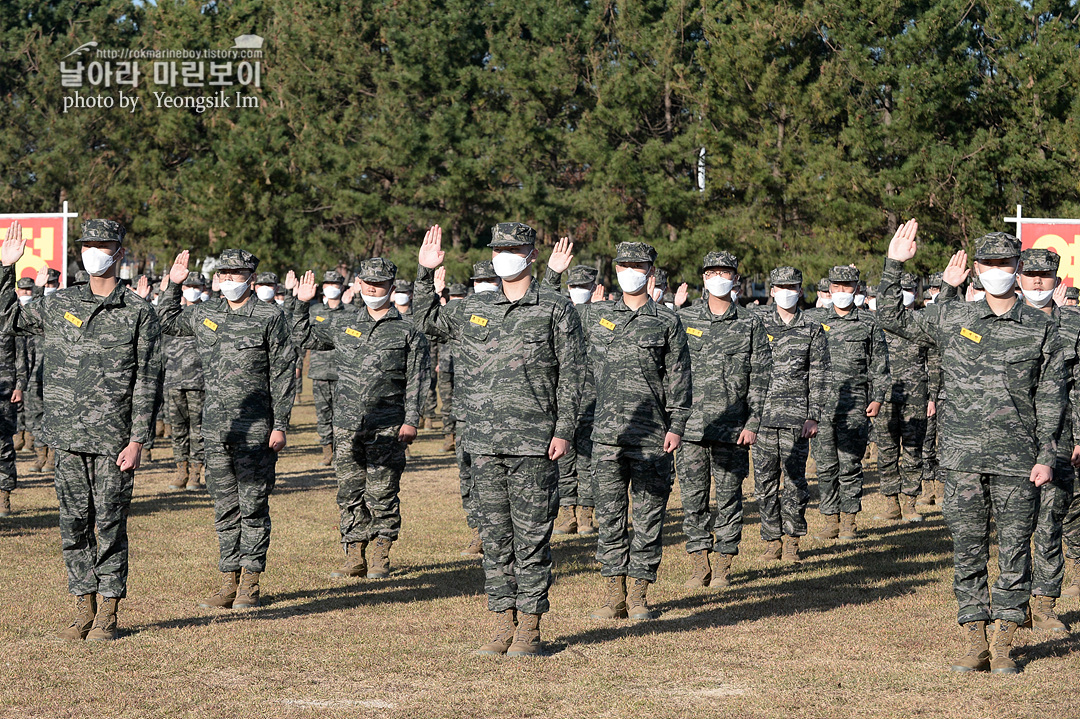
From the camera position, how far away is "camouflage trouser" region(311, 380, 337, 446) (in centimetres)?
1925

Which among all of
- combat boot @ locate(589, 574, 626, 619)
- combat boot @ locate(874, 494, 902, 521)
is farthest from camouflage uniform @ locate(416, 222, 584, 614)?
combat boot @ locate(874, 494, 902, 521)

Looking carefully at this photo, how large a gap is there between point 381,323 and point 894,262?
447 cm

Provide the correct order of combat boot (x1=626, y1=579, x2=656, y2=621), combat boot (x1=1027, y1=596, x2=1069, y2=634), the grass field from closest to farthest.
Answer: the grass field
combat boot (x1=1027, y1=596, x2=1069, y2=634)
combat boot (x1=626, y1=579, x2=656, y2=621)

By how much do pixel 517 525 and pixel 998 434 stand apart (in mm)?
3076

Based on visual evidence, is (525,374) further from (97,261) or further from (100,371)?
(97,261)

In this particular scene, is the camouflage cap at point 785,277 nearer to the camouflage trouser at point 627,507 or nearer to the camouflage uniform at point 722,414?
the camouflage uniform at point 722,414

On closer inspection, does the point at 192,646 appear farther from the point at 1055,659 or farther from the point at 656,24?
the point at 656,24

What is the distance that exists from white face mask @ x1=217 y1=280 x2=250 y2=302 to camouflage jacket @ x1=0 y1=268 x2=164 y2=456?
132 centimetres

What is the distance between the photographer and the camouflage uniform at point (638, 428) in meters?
9.77

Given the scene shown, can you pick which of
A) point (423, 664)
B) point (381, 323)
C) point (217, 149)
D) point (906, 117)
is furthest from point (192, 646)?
point (217, 149)

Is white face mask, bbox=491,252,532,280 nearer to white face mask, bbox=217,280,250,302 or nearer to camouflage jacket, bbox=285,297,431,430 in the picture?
white face mask, bbox=217,280,250,302

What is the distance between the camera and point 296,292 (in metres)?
11.9

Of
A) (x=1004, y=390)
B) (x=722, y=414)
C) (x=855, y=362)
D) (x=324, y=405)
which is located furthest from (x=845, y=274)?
(x=324, y=405)

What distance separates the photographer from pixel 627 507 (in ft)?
32.2
